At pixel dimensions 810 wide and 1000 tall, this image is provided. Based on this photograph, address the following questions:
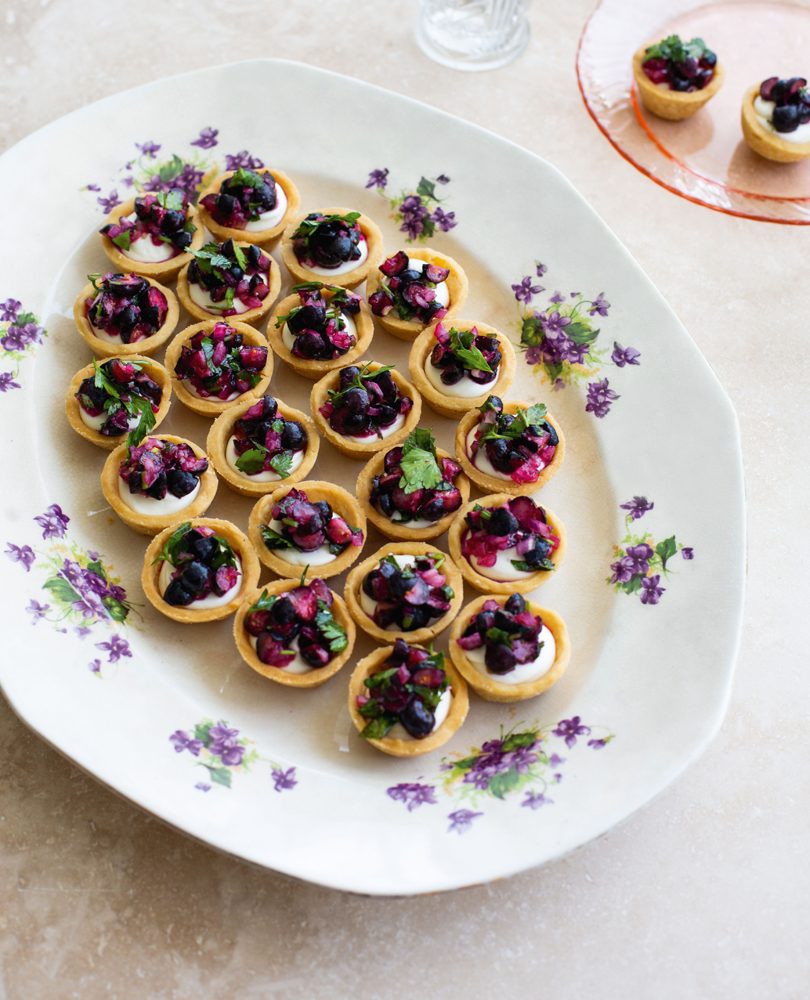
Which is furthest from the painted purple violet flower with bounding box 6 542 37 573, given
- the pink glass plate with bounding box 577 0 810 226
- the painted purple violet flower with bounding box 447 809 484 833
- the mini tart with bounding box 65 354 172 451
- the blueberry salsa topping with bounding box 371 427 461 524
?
the pink glass plate with bounding box 577 0 810 226

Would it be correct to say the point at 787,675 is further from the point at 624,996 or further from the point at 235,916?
the point at 235,916

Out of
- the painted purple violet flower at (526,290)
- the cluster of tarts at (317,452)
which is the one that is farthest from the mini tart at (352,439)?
the painted purple violet flower at (526,290)

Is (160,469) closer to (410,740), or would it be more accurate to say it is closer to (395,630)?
(395,630)

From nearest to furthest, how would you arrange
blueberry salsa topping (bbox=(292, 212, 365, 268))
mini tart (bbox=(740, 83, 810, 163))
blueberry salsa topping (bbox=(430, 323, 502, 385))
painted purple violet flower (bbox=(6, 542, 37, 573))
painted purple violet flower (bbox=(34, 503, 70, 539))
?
painted purple violet flower (bbox=(6, 542, 37, 573))
painted purple violet flower (bbox=(34, 503, 70, 539))
blueberry salsa topping (bbox=(430, 323, 502, 385))
blueberry salsa topping (bbox=(292, 212, 365, 268))
mini tart (bbox=(740, 83, 810, 163))

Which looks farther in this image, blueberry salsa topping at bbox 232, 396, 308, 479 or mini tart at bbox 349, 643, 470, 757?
blueberry salsa topping at bbox 232, 396, 308, 479

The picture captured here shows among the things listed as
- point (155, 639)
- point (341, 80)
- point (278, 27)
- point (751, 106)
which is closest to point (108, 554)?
point (155, 639)

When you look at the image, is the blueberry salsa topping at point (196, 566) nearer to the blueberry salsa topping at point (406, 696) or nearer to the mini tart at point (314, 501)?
the mini tart at point (314, 501)

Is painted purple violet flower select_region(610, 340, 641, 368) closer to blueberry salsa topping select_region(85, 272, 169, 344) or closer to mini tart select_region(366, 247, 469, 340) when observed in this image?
mini tart select_region(366, 247, 469, 340)
